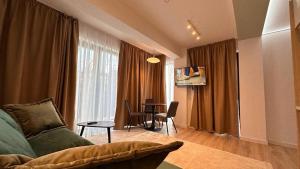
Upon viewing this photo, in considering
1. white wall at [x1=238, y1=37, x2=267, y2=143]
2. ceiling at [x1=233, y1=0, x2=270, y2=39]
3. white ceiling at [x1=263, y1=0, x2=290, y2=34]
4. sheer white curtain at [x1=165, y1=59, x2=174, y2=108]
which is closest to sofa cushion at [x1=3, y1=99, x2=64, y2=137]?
ceiling at [x1=233, y1=0, x2=270, y2=39]

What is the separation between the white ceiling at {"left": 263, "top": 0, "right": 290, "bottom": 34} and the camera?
2688mm

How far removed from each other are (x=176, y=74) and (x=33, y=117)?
4.13m

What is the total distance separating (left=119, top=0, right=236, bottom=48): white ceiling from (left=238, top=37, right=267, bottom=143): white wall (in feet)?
2.03

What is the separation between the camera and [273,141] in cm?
339

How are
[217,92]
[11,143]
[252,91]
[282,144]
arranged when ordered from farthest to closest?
1. [217,92]
2. [252,91]
3. [282,144]
4. [11,143]

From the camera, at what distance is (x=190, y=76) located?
15.4ft

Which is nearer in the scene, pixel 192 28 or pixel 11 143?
pixel 11 143

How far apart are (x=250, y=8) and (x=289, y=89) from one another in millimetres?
2243

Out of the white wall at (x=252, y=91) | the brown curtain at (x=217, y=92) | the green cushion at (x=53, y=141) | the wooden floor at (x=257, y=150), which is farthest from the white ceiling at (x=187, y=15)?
the wooden floor at (x=257, y=150)

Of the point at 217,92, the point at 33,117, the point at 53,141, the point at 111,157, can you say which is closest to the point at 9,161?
the point at 111,157

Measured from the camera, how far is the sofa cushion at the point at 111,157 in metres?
0.42

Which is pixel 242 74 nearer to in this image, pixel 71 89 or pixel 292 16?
pixel 292 16

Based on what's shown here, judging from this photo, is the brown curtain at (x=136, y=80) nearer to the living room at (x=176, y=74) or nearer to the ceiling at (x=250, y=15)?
the living room at (x=176, y=74)

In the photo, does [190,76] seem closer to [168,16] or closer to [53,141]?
[168,16]
